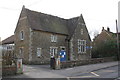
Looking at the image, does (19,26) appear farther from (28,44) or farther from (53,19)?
(53,19)

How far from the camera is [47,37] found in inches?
1068

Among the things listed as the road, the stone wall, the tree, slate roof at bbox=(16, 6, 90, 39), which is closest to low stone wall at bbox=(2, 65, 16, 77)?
the road

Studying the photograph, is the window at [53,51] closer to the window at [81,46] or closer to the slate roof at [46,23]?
Result: the slate roof at [46,23]

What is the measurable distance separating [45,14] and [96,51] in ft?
47.4

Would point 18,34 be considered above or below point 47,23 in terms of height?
below

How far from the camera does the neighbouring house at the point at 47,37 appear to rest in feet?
83.3

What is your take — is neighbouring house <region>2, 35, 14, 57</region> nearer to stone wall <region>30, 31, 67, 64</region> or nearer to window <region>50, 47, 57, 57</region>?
stone wall <region>30, 31, 67, 64</region>

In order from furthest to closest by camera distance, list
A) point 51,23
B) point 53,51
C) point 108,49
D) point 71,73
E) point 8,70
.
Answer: point 108,49
point 51,23
point 53,51
point 71,73
point 8,70

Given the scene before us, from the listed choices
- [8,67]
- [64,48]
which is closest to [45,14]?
[64,48]

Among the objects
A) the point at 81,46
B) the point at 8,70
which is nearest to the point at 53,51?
the point at 81,46

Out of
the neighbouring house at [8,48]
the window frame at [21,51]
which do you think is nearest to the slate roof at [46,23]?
the window frame at [21,51]

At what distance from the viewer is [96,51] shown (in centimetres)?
3425

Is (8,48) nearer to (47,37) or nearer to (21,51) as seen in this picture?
(21,51)

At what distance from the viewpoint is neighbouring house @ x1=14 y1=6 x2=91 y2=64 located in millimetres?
25375
